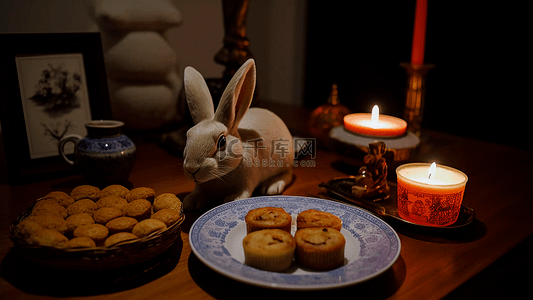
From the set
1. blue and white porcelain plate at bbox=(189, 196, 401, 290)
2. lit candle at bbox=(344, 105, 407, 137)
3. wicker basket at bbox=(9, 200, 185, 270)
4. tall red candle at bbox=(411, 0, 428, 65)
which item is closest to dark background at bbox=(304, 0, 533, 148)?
tall red candle at bbox=(411, 0, 428, 65)

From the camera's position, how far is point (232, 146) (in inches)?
29.9

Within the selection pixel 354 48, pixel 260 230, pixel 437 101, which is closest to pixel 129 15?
pixel 260 230

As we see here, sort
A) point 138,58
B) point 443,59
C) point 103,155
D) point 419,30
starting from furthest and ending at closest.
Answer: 1. point 443,59
2. point 138,58
3. point 419,30
4. point 103,155

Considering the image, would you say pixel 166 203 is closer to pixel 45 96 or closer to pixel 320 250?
pixel 320 250

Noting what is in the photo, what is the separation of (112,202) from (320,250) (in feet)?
1.20

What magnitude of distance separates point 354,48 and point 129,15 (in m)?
1.29

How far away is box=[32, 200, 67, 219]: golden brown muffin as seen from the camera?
622 millimetres

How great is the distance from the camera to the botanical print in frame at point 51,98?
953 millimetres

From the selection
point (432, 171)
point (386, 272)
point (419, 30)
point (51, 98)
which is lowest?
point (386, 272)

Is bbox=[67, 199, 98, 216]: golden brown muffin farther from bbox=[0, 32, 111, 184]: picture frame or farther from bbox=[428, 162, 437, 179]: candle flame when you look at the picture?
bbox=[428, 162, 437, 179]: candle flame

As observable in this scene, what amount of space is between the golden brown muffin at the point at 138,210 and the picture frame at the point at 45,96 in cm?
39

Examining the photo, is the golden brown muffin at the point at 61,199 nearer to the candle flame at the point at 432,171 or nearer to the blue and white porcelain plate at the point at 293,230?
the blue and white porcelain plate at the point at 293,230

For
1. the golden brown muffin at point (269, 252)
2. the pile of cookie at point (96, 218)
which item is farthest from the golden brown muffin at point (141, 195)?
the golden brown muffin at point (269, 252)

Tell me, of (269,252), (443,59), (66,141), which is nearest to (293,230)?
(269,252)
